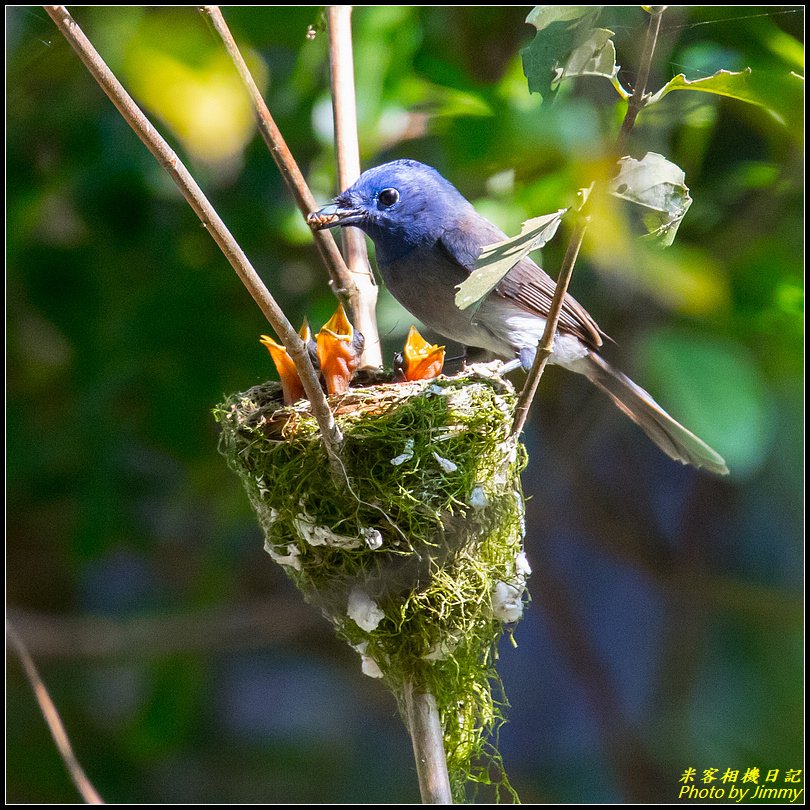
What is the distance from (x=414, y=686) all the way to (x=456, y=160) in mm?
1863

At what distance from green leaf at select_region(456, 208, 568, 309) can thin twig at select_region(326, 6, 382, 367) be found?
113 centimetres

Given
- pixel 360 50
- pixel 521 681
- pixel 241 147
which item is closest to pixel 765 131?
pixel 360 50

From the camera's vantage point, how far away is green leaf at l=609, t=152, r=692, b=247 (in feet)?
5.74

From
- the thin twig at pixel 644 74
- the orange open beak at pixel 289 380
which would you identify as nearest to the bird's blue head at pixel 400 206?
the orange open beak at pixel 289 380

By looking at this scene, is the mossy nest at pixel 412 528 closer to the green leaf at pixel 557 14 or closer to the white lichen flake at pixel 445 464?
the white lichen flake at pixel 445 464

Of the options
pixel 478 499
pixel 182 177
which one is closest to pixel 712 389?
pixel 478 499

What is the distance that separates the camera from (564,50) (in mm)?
1743

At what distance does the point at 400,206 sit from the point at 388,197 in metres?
0.07

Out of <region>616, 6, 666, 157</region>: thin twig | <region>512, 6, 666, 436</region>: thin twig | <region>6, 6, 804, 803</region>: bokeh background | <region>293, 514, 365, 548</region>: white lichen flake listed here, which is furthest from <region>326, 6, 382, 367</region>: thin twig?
<region>616, 6, 666, 157</region>: thin twig

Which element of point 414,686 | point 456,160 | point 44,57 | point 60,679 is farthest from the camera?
point 60,679

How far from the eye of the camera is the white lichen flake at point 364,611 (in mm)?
2133

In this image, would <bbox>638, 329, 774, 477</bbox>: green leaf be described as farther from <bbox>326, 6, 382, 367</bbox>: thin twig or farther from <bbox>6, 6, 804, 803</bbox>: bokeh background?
<bbox>326, 6, 382, 367</bbox>: thin twig

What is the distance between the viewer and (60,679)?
194 inches

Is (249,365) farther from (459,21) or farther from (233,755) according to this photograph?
(233,755)
